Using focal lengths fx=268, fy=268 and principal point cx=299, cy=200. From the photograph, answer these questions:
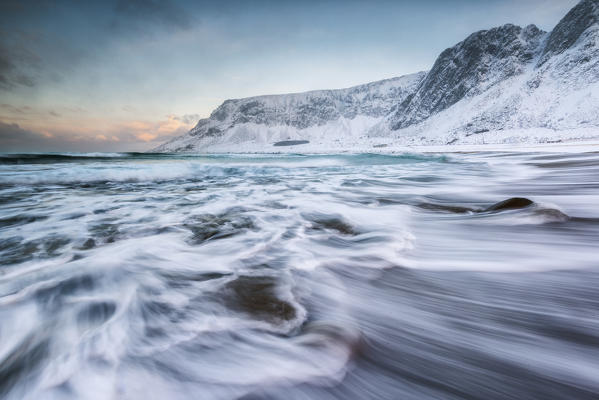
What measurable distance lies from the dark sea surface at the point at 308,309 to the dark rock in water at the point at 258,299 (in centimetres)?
1

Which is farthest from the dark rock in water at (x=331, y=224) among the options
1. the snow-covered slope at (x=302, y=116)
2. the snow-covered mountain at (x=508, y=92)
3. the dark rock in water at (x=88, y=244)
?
the snow-covered slope at (x=302, y=116)

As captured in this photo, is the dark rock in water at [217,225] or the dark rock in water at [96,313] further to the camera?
the dark rock in water at [217,225]

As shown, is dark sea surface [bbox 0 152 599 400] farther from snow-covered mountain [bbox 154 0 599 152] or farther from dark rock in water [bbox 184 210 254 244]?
snow-covered mountain [bbox 154 0 599 152]

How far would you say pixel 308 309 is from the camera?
1.24m

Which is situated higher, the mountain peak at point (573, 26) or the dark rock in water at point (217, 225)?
the mountain peak at point (573, 26)

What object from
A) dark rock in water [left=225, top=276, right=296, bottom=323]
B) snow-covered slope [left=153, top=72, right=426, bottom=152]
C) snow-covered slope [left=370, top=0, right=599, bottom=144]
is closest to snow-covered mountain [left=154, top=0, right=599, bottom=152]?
snow-covered slope [left=370, top=0, right=599, bottom=144]

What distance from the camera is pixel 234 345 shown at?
101 cm

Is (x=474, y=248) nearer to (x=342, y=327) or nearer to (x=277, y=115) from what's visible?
(x=342, y=327)

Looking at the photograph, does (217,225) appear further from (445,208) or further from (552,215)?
(552,215)

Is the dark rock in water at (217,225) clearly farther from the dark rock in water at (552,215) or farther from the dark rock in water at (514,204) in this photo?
the dark rock in water at (552,215)

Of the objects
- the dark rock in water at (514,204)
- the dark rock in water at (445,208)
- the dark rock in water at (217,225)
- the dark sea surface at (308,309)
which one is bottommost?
the dark rock in water at (445,208)

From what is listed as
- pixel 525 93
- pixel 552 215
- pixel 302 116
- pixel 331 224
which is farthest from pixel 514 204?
pixel 302 116

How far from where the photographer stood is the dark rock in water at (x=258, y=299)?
3.89 ft

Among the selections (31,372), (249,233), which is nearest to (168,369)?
(31,372)
